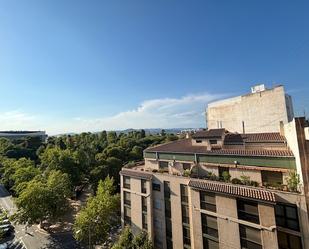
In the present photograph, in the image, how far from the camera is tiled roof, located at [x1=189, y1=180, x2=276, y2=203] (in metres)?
20.3

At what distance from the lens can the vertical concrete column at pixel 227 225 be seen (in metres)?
22.3

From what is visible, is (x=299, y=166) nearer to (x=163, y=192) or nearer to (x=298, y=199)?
(x=298, y=199)

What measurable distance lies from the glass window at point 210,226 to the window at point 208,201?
3.10 ft

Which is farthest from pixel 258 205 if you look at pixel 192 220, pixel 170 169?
pixel 170 169

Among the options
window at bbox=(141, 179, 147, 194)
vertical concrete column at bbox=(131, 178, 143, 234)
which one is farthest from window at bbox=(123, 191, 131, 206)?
window at bbox=(141, 179, 147, 194)

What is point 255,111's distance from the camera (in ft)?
116

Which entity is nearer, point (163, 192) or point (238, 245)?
point (238, 245)

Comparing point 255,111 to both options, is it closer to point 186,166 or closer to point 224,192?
point 186,166

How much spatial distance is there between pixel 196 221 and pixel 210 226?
164 cm

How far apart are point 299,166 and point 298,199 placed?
277cm

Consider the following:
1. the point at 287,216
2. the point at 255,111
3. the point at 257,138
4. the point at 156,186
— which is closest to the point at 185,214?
the point at 156,186

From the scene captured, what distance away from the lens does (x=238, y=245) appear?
72.4 feet

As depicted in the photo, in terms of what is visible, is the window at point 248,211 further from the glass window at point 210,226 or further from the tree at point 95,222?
the tree at point 95,222

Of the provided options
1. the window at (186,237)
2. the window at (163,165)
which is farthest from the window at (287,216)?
the window at (163,165)
